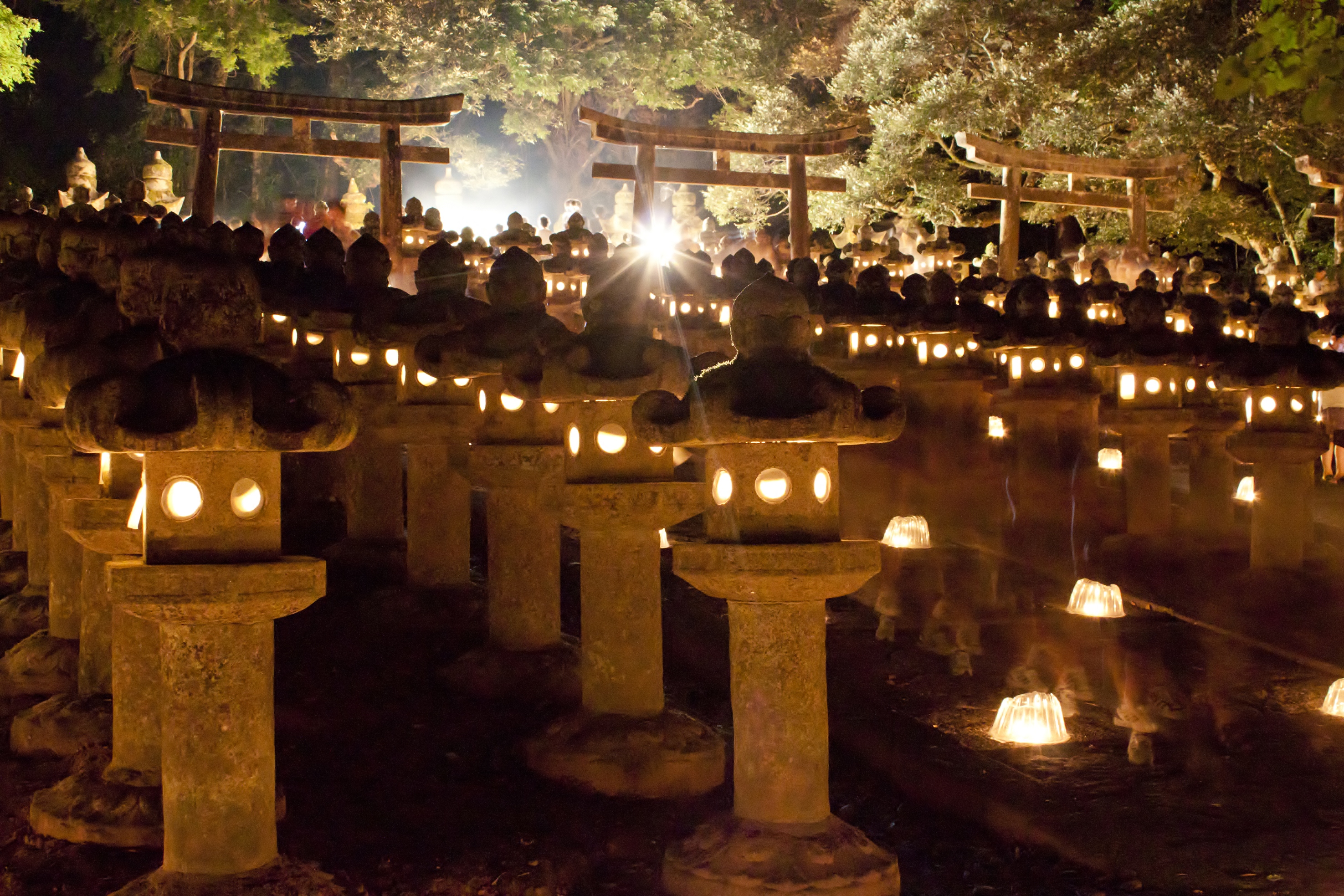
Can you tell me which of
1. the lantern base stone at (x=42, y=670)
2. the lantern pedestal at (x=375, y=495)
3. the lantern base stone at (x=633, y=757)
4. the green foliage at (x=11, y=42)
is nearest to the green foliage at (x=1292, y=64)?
the lantern base stone at (x=633, y=757)

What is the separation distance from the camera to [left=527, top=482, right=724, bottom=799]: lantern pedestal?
6.86 metres

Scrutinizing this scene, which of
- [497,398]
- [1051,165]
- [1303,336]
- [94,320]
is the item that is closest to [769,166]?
[1051,165]

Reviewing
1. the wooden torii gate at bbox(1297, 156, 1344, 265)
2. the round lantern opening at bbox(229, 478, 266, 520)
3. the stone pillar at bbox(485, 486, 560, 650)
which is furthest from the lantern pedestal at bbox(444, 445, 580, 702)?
the wooden torii gate at bbox(1297, 156, 1344, 265)

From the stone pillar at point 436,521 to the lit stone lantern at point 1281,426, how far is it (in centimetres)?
666

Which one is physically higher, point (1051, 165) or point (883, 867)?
point (1051, 165)

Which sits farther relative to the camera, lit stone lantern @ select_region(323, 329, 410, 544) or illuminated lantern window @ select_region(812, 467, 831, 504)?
lit stone lantern @ select_region(323, 329, 410, 544)

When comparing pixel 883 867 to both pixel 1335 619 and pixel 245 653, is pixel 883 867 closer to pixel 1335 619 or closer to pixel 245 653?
pixel 245 653

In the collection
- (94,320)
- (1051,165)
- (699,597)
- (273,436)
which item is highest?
(1051,165)

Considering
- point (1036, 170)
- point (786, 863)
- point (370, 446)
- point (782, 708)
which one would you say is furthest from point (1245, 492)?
point (786, 863)

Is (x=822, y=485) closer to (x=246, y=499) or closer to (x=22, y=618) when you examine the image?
(x=246, y=499)

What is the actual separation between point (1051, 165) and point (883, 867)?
16585 mm

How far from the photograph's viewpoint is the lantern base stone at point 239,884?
4945mm

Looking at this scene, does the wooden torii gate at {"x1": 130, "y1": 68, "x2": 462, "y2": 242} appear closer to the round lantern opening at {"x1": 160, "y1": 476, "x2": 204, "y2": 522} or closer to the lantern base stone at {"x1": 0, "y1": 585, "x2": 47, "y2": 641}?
the lantern base stone at {"x1": 0, "y1": 585, "x2": 47, "y2": 641}

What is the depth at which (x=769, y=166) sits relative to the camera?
1048 inches
